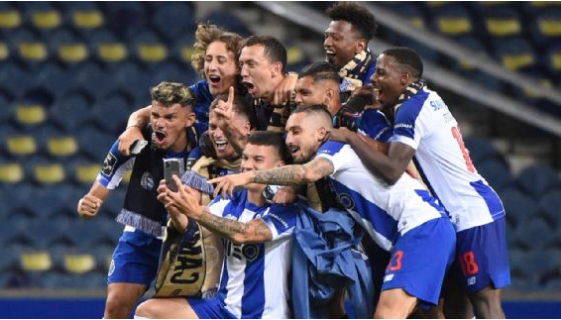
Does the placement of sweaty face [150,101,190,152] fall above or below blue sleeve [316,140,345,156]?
above

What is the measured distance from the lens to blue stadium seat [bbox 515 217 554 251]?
8.52m

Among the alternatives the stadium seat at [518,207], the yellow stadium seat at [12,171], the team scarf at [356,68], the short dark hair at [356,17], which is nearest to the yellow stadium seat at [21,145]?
the yellow stadium seat at [12,171]

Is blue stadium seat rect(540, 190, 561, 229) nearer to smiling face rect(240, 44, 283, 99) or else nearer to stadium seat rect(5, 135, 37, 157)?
stadium seat rect(5, 135, 37, 157)

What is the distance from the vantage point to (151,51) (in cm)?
945

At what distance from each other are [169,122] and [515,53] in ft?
15.5

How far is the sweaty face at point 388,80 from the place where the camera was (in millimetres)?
4609

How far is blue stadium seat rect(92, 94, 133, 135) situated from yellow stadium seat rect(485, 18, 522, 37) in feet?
9.57

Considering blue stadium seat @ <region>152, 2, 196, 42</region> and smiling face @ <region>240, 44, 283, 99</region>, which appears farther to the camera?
blue stadium seat @ <region>152, 2, 196, 42</region>

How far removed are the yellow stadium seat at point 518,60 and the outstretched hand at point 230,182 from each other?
17.5 ft

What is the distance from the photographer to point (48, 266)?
8773mm

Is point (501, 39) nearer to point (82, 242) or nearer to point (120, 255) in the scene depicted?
point (82, 242)

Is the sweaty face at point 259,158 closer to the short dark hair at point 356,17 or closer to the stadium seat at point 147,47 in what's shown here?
the short dark hair at point 356,17

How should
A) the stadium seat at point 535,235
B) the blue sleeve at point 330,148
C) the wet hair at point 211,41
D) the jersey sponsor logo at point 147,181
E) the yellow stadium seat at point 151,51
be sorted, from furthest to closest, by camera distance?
the yellow stadium seat at point 151,51 → the stadium seat at point 535,235 → the jersey sponsor logo at point 147,181 → the wet hair at point 211,41 → the blue sleeve at point 330,148

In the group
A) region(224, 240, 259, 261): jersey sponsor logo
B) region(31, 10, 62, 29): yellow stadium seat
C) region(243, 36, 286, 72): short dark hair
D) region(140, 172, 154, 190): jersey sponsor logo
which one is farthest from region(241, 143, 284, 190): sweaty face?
region(31, 10, 62, 29): yellow stadium seat
